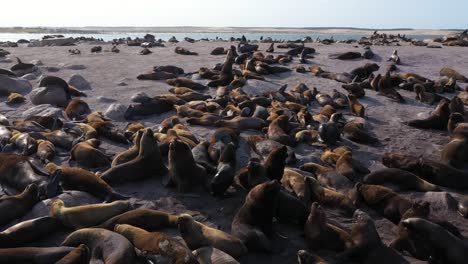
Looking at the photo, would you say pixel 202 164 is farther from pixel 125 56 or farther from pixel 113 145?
pixel 125 56

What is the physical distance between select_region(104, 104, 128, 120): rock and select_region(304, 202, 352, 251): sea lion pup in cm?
610

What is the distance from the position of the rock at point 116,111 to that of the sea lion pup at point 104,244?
5.52m

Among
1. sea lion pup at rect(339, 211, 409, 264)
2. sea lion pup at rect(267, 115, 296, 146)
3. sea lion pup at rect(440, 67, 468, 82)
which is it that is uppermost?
sea lion pup at rect(440, 67, 468, 82)

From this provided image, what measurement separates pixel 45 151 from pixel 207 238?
3730 mm

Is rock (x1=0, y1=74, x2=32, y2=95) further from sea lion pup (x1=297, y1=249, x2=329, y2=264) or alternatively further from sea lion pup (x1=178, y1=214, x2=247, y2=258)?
sea lion pup (x1=297, y1=249, x2=329, y2=264)

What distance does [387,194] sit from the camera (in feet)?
18.1

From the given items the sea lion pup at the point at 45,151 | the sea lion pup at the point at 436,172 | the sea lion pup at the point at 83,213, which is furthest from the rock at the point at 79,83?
the sea lion pup at the point at 436,172

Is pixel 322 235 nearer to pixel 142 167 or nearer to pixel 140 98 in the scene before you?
pixel 142 167

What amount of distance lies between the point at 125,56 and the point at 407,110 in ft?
47.8

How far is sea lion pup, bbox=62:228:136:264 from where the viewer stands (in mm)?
3924

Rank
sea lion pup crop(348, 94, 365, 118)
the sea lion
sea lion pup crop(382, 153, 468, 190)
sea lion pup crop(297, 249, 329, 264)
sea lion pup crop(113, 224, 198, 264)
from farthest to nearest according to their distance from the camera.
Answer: sea lion pup crop(348, 94, 365, 118) → sea lion pup crop(382, 153, 468, 190) → the sea lion → sea lion pup crop(297, 249, 329, 264) → sea lion pup crop(113, 224, 198, 264)

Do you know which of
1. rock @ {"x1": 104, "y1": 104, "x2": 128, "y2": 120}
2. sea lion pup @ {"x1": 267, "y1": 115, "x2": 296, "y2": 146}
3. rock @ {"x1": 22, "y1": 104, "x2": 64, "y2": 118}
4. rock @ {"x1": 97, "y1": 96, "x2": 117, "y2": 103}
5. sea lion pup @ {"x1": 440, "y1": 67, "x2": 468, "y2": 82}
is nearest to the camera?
sea lion pup @ {"x1": 267, "y1": 115, "x2": 296, "y2": 146}

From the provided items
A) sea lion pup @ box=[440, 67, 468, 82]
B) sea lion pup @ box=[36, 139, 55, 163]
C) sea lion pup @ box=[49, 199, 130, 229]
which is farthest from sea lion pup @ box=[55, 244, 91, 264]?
sea lion pup @ box=[440, 67, 468, 82]

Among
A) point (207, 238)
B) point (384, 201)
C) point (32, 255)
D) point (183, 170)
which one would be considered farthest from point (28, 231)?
point (384, 201)
